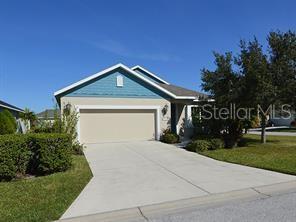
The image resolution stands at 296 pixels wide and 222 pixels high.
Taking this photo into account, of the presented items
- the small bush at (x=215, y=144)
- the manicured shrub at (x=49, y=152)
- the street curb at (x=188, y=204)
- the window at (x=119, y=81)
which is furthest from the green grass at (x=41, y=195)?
the window at (x=119, y=81)

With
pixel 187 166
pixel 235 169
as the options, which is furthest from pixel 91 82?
pixel 235 169

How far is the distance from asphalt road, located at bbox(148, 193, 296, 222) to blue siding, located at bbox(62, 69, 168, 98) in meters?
13.0

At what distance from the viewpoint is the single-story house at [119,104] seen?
17.7m

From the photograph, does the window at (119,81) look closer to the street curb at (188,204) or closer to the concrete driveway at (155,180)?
the concrete driveway at (155,180)

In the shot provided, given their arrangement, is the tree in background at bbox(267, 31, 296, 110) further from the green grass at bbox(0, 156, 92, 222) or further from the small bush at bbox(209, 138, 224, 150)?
the green grass at bbox(0, 156, 92, 222)

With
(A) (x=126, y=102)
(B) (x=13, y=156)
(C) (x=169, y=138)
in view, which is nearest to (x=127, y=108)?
(A) (x=126, y=102)

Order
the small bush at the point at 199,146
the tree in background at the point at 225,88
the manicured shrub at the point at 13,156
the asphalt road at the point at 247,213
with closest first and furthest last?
the asphalt road at the point at 247,213 < the manicured shrub at the point at 13,156 < the small bush at the point at 199,146 < the tree in background at the point at 225,88

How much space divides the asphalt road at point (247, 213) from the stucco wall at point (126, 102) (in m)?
12.9

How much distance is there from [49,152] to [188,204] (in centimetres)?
507

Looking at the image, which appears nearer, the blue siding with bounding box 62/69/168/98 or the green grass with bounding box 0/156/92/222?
the green grass with bounding box 0/156/92/222

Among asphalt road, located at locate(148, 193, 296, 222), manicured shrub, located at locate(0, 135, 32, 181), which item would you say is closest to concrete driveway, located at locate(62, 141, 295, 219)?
asphalt road, located at locate(148, 193, 296, 222)

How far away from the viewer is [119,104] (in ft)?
60.5

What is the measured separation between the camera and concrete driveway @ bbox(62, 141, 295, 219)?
21.4 feet

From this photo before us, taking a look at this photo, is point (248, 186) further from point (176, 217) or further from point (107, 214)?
point (107, 214)
